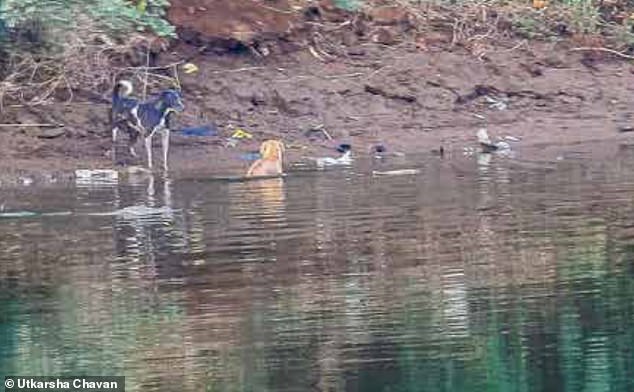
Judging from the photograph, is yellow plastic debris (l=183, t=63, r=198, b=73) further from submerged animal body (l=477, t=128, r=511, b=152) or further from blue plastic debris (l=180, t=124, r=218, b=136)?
submerged animal body (l=477, t=128, r=511, b=152)

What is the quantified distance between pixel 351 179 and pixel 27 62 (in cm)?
435

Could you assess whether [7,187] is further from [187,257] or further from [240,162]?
[187,257]

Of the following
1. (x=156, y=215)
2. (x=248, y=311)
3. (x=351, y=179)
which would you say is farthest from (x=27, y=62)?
(x=248, y=311)

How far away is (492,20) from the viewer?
23922mm

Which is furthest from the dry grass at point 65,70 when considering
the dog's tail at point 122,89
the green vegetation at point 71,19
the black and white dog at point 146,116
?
the black and white dog at point 146,116

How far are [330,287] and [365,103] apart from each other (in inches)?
434

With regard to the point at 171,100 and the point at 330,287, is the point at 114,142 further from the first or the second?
the point at 330,287

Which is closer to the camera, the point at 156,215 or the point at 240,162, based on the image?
the point at 156,215

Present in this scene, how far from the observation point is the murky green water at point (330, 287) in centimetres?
855

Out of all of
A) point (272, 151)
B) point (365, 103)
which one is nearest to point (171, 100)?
point (272, 151)

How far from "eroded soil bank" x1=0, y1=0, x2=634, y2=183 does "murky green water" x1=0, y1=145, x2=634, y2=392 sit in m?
2.93

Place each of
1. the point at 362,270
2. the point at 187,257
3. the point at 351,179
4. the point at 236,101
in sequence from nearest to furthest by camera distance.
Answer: the point at 362,270 < the point at 187,257 < the point at 351,179 < the point at 236,101

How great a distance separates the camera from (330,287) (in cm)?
1069

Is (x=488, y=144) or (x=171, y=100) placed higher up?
(x=171, y=100)
